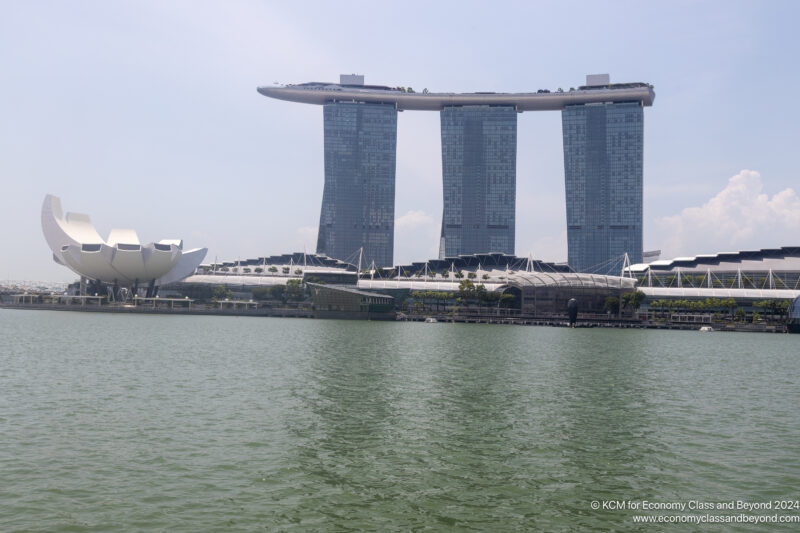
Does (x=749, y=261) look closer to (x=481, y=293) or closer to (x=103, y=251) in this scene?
(x=481, y=293)

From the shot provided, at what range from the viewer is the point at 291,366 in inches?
1914

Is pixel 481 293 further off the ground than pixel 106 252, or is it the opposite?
pixel 106 252

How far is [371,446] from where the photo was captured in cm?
2372

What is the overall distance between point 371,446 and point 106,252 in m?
172

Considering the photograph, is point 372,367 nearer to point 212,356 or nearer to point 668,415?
point 212,356

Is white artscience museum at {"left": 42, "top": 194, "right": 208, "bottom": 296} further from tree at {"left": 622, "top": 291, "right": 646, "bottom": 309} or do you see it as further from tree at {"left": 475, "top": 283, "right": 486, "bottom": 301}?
tree at {"left": 622, "top": 291, "right": 646, "bottom": 309}

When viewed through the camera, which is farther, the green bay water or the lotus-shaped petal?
the lotus-shaped petal

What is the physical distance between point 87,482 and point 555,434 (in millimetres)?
17212

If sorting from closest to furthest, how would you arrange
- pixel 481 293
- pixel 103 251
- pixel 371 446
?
pixel 371 446
pixel 481 293
pixel 103 251

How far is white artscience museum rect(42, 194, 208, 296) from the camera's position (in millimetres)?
177875

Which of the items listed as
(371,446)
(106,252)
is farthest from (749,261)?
(371,446)

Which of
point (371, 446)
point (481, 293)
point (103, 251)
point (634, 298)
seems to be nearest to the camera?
point (371, 446)

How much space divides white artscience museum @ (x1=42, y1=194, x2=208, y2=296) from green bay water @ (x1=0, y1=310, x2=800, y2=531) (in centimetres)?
13900

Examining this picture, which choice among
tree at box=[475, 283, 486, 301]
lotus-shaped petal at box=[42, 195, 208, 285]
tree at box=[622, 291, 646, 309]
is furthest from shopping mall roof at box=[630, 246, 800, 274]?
lotus-shaped petal at box=[42, 195, 208, 285]
